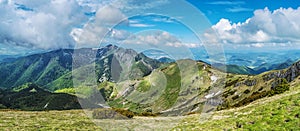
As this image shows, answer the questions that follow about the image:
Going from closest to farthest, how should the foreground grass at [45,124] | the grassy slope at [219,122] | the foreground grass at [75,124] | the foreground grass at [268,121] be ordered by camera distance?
the foreground grass at [268,121]
the grassy slope at [219,122]
the foreground grass at [45,124]
the foreground grass at [75,124]

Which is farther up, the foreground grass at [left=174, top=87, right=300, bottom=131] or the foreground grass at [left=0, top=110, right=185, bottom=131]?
the foreground grass at [left=174, top=87, right=300, bottom=131]

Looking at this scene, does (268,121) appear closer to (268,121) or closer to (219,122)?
(268,121)

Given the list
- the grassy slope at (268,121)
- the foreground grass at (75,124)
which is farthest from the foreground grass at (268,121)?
the foreground grass at (75,124)

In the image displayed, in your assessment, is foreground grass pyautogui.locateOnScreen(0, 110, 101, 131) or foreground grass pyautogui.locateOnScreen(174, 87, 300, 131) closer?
foreground grass pyautogui.locateOnScreen(174, 87, 300, 131)

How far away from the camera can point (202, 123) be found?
37.2 metres

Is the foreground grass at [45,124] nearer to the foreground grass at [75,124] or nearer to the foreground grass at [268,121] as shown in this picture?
the foreground grass at [75,124]

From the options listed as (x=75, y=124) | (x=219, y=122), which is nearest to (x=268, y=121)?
(x=219, y=122)

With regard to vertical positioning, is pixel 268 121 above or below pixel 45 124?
above

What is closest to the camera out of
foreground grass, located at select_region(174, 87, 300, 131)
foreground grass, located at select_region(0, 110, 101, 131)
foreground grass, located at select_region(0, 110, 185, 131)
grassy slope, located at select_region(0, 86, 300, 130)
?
foreground grass, located at select_region(174, 87, 300, 131)

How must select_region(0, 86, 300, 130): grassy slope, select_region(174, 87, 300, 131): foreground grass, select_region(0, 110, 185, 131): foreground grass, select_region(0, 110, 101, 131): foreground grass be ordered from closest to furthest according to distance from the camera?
select_region(174, 87, 300, 131): foreground grass, select_region(0, 86, 300, 130): grassy slope, select_region(0, 110, 101, 131): foreground grass, select_region(0, 110, 185, 131): foreground grass

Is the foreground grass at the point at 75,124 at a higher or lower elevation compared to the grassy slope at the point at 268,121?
lower

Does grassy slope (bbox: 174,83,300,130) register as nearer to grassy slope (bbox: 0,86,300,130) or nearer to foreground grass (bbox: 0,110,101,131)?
grassy slope (bbox: 0,86,300,130)

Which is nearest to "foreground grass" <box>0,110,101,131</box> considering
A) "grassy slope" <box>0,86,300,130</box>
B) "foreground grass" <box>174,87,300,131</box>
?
"grassy slope" <box>0,86,300,130</box>

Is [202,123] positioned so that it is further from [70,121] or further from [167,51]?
[70,121]
